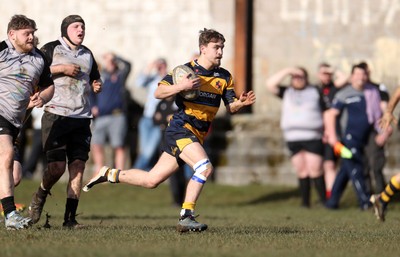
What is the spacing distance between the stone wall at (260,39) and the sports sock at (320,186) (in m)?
3.12

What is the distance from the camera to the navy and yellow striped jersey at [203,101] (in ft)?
39.8

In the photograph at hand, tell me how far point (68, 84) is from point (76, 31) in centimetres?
58

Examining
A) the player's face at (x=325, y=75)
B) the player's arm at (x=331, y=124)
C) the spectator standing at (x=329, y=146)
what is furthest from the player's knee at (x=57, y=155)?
the player's face at (x=325, y=75)

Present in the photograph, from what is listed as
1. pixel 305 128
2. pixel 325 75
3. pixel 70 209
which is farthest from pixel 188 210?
pixel 325 75

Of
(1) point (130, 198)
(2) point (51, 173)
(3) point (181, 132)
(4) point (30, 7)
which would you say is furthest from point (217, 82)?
(4) point (30, 7)

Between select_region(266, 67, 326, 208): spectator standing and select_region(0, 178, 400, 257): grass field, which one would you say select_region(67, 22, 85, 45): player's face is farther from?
select_region(266, 67, 326, 208): spectator standing

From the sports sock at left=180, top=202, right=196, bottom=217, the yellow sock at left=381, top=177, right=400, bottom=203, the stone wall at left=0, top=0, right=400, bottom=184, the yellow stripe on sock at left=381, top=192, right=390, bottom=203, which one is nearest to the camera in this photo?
the sports sock at left=180, top=202, right=196, bottom=217

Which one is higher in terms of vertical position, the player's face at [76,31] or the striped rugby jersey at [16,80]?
the player's face at [76,31]

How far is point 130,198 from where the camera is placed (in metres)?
21.8

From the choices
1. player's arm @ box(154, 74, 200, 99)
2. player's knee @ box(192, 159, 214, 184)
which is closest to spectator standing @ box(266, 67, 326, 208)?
player's arm @ box(154, 74, 200, 99)

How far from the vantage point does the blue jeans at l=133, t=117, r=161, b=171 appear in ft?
74.3

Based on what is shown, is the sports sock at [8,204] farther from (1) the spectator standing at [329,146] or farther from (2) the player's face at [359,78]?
(1) the spectator standing at [329,146]

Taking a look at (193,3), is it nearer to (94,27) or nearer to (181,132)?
(94,27)

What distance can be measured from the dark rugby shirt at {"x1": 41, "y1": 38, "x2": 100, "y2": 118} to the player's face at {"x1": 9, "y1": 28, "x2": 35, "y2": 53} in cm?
73
